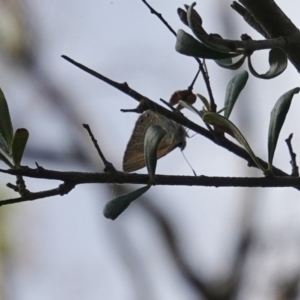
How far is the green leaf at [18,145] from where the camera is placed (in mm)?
459

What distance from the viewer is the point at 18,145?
468 millimetres

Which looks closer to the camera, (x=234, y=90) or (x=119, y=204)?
(x=119, y=204)

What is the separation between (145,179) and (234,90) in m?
0.19

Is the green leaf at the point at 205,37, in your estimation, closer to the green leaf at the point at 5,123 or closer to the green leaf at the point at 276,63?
the green leaf at the point at 276,63

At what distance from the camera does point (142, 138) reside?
0.58m

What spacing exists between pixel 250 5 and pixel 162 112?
13cm

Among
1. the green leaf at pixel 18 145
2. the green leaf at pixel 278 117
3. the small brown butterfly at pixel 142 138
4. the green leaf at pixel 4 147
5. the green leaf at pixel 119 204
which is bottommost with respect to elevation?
the green leaf at pixel 278 117

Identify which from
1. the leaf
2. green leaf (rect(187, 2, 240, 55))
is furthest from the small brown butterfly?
green leaf (rect(187, 2, 240, 55))

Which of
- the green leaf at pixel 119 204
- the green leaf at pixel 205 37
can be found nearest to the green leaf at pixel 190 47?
the green leaf at pixel 205 37

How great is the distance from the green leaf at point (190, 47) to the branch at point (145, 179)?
10 cm

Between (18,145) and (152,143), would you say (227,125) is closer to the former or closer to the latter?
(152,143)

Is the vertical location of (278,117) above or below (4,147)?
below

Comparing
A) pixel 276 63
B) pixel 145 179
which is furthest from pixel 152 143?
pixel 276 63

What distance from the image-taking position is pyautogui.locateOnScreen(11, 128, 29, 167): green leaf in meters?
0.46
